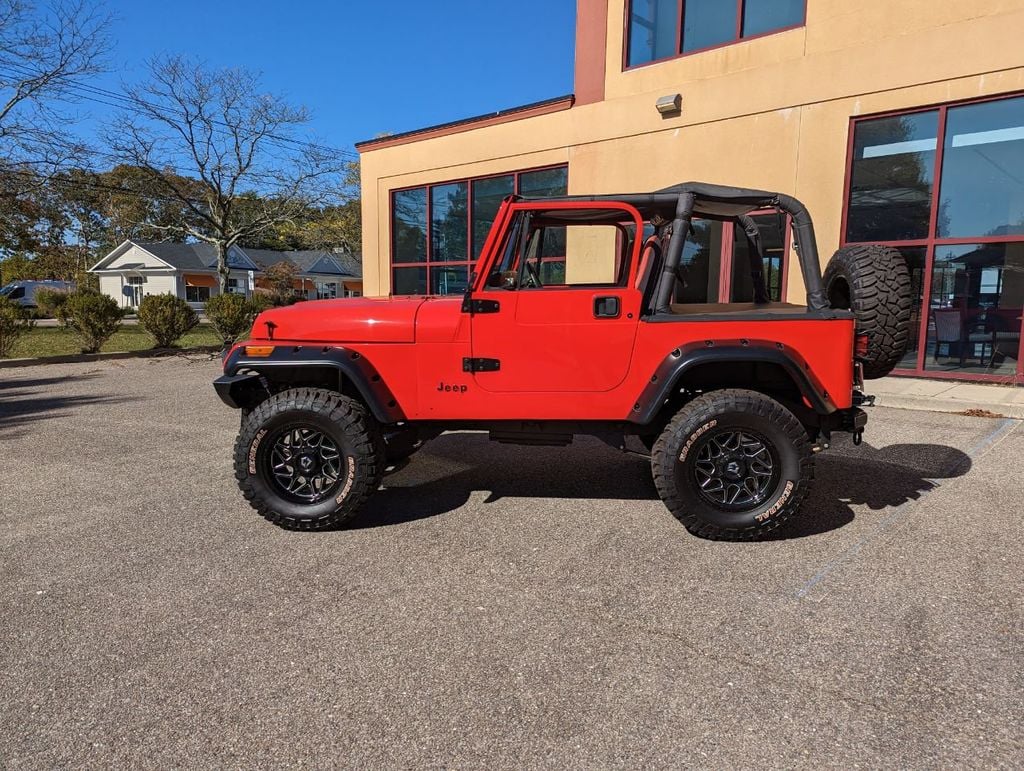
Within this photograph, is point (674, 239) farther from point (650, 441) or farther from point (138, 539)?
point (138, 539)

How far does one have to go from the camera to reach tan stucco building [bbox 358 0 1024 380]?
9008 mm

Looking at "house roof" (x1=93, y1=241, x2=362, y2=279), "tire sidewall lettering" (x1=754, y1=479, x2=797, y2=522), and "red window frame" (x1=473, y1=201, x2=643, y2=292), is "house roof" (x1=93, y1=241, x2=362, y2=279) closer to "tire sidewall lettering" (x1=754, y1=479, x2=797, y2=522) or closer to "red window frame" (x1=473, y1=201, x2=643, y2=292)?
"red window frame" (x1=473, y1=201, x2=643, y2=292)

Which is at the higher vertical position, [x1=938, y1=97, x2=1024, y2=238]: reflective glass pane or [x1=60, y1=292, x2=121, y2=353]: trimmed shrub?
[x1=938, y1=97, x2=1024, y2=238]: reflective glass pane

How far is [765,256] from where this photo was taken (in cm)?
582

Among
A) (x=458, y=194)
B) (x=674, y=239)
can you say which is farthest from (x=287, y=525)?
(x=458, y=194)

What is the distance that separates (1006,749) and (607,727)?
1248 mm

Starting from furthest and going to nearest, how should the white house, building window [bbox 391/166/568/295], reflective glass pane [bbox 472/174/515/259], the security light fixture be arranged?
the white house → reflective glass pane [bbox 472/174/515/259] → building window [bbox 391/166/568/295] → the security light fixture

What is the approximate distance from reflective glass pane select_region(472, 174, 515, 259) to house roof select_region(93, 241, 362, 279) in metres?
37.8

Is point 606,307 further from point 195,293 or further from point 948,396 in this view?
point 195,293

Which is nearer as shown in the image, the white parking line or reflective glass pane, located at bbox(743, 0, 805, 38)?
the white parking line

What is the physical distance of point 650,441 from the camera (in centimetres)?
457

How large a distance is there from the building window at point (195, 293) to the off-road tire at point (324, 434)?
51.2 metres

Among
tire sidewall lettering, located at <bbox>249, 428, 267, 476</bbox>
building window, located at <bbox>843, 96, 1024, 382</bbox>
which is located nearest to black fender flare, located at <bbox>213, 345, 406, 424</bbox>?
tire sidewall lettering, located at <bbox>249, 428, 267, 476</bbox>

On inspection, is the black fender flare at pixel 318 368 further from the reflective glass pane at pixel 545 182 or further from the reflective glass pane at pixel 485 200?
the reflective glass pane at pixel 485 200
